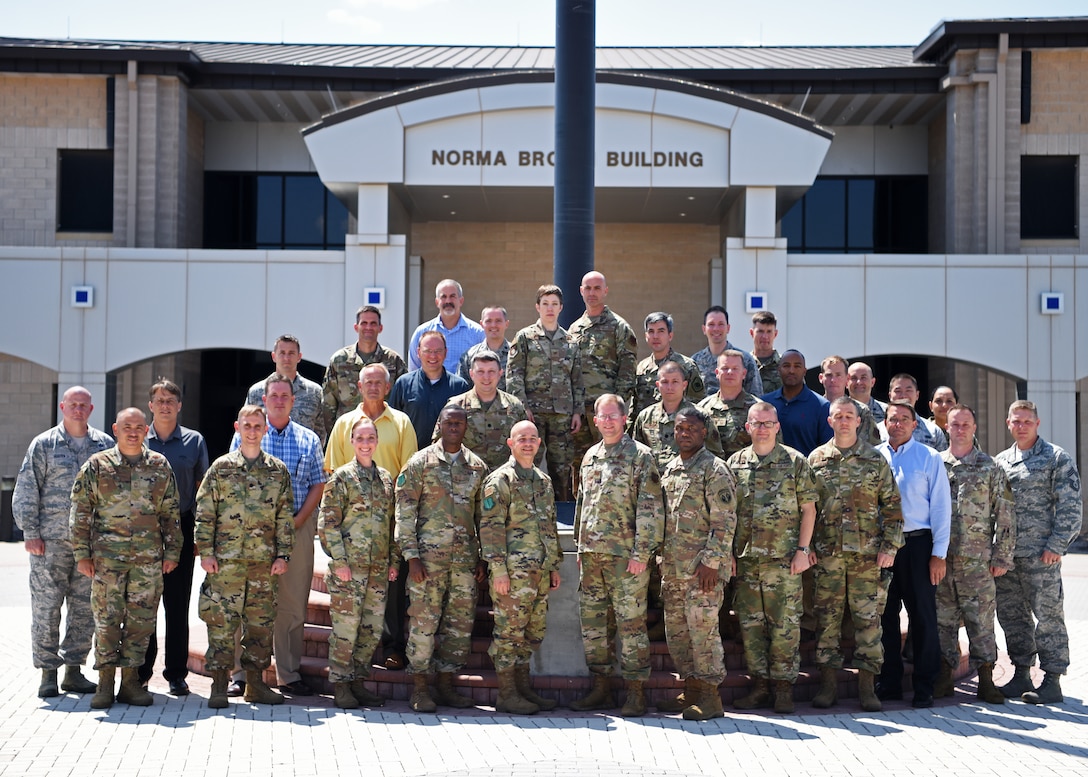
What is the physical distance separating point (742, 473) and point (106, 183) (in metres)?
17.1

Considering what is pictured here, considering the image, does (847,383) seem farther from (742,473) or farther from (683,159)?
(683,159)

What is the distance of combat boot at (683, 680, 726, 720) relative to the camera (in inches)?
280

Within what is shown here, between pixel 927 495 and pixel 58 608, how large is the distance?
240 inches

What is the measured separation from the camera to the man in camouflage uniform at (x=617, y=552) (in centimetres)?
724

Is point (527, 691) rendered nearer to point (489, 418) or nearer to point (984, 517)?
point (489, 418)

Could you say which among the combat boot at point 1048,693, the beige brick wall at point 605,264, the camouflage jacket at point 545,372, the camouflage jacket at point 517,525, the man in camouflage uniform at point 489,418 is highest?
the beige brick wall at point 605,264

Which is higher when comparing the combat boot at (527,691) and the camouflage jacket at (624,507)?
the camouflage jacket at (624,507)

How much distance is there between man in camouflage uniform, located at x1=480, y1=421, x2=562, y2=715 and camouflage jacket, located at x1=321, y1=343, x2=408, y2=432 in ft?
7.31

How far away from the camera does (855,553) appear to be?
7547 millimetres

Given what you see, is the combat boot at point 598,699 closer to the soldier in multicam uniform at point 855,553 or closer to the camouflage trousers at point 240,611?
the soldier in multicam uniform at point 855,553

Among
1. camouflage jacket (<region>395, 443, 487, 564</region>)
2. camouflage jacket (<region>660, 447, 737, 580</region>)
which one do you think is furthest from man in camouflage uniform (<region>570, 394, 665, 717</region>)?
camouflage jacket (<region>395, 443, 487, 564</region>)

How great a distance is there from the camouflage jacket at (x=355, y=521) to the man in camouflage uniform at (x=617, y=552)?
4.34 feet

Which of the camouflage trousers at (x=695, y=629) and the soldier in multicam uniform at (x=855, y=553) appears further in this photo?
the soldier in multicam uniform at (x=855, y=553)

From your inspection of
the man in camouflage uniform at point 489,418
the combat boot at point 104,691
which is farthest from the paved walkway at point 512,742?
the man in camouflage uniform at point 489,418
